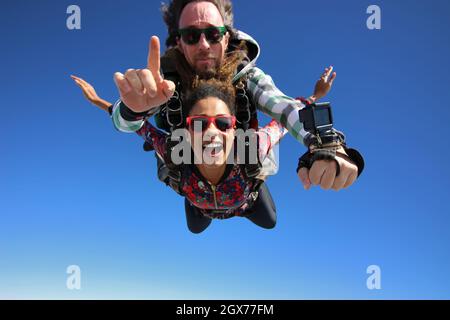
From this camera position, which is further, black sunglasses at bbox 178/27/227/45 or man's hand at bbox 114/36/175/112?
black sunglasses at bbox 178/27/227/45

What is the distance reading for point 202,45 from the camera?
5.88 ft

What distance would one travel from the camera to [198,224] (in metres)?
3.10

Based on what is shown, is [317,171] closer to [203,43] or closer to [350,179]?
[350,179]

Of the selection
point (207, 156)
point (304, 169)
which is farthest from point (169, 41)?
point (304, 169)

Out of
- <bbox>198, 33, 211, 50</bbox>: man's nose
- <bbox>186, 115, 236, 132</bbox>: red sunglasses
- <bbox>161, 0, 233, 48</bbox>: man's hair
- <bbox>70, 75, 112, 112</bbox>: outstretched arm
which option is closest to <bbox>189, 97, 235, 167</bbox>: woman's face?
<bbox>186, 115, 236, 132</bbox>: red sunglasses

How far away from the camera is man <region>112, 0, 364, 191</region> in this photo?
1166 millimetres

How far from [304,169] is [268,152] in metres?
0.89

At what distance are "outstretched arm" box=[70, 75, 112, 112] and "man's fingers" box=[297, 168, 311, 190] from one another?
163 cm

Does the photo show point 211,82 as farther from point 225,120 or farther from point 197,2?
point 197,2

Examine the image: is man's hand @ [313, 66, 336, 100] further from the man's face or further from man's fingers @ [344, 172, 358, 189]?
man's fingers @ [344, 172, 358, 189]

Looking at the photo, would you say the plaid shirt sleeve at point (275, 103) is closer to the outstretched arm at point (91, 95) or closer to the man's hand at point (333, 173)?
the man's hand at point (333, 173)

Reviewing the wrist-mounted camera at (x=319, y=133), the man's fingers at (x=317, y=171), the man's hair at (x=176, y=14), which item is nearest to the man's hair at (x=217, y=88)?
the man's hair at (x=176, y=14)

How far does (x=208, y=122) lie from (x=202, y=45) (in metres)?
0.42

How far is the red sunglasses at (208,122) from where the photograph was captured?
1729 millimetres
